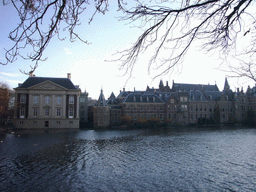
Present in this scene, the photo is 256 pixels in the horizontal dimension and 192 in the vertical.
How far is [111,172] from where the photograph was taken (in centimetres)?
1063

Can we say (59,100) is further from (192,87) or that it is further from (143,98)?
(192,87)

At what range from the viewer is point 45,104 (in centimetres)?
4366

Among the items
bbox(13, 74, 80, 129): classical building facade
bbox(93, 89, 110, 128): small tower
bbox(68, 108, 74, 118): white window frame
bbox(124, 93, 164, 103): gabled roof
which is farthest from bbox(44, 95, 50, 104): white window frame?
bbox(124, 93, 164, 103): gabled roof

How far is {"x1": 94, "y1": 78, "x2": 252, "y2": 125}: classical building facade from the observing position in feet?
178

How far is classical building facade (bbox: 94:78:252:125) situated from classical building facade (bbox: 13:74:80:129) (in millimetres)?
12614

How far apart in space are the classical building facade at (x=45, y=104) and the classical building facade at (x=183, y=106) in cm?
1261

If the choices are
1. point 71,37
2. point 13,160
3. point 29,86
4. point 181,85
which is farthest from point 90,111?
point 71,37

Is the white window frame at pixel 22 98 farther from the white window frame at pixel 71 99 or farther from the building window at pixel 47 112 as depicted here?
the white window frame at pixel 71 99

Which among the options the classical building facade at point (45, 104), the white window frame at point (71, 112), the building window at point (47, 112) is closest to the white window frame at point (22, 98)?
the classical building facade at point (45, 104)

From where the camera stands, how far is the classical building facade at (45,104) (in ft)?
140

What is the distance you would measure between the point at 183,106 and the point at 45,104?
37.1 m

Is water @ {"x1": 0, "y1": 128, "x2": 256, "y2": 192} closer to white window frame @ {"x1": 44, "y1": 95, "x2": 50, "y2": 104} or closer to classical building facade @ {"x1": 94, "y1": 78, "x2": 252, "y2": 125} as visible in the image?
white window frame @ {"x1": 44, "y1": 95, "x2": 50, "y2": 104}

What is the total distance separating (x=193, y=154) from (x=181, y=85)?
175 feet

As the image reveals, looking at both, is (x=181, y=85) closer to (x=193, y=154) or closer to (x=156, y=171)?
(x=193, y=154)
